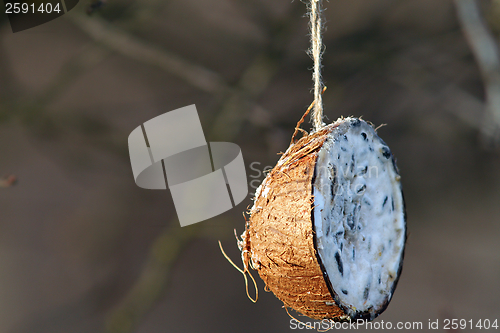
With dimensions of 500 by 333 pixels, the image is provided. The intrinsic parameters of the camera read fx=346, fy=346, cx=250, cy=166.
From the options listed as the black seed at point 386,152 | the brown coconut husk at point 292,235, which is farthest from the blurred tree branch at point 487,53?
the brown coconut husk at point 292,235

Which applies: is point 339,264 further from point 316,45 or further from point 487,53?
point 487,53

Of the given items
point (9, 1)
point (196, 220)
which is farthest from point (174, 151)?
point (9, 1)

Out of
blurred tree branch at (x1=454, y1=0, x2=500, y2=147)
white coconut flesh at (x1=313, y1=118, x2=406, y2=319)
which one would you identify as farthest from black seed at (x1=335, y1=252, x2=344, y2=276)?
blurred tree branch at (x1=454, y1=0, x2=500, y2=147)

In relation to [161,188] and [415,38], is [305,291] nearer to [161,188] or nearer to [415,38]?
[161,188]

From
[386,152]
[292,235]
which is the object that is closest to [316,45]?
[386,152]

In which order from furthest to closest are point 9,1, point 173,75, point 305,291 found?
point 173,75, point 9,1, point 305,291
